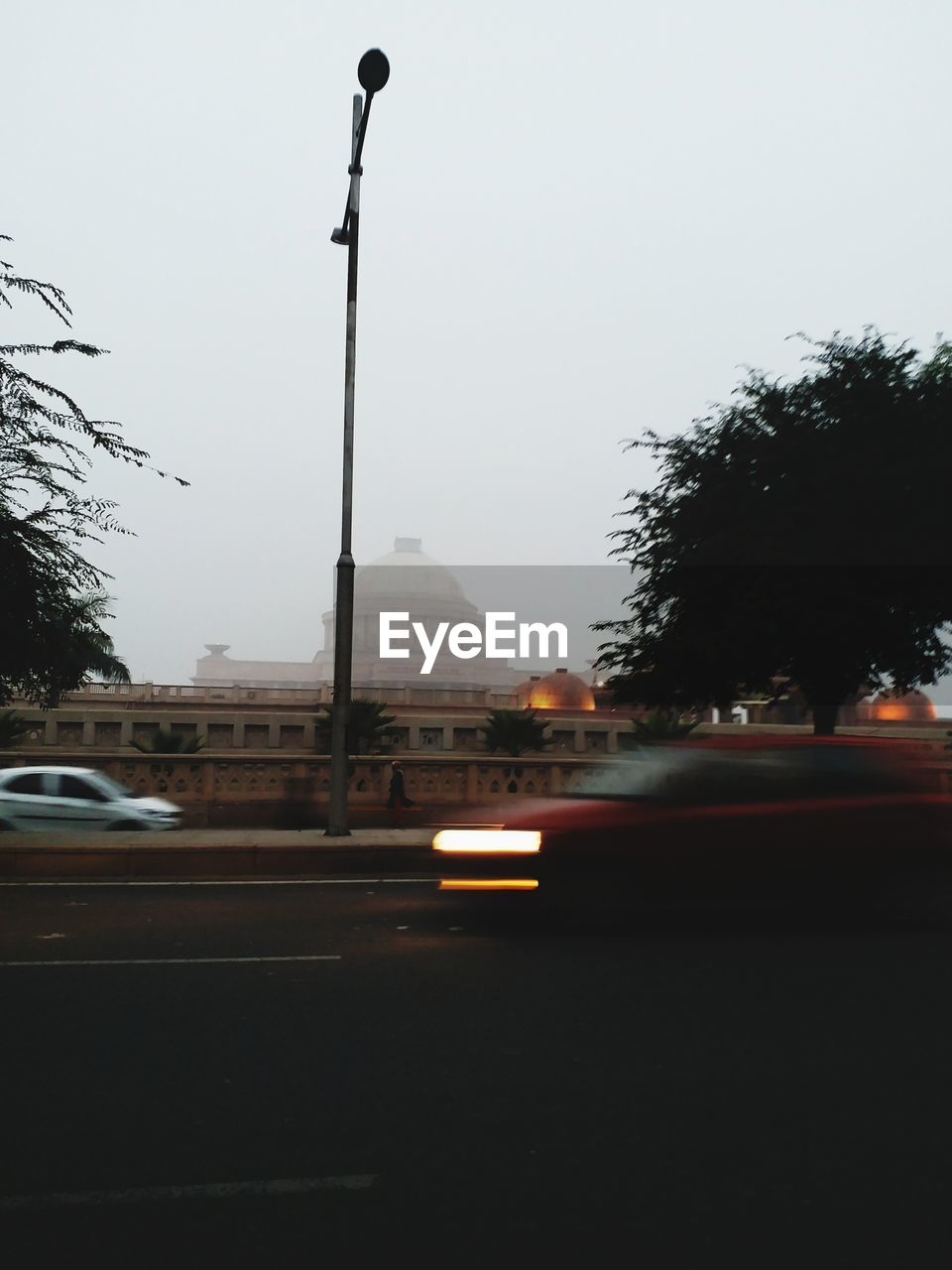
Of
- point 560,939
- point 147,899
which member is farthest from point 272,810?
point 560,939

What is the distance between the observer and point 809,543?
2125cm

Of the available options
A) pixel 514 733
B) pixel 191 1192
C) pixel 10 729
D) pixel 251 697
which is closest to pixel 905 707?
pixel 251 697

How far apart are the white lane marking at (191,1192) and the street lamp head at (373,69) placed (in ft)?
42.5

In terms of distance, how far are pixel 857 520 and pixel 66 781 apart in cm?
1425

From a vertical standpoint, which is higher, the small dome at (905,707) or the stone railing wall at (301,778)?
the small dome at (905,707)

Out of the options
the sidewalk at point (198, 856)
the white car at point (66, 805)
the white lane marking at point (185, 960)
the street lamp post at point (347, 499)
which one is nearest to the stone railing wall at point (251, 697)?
the white car at point (66, 805)

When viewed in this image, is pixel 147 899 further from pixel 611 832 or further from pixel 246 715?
pixel 246 715

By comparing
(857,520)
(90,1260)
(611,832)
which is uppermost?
(857,520)

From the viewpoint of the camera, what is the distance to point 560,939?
8.12 m

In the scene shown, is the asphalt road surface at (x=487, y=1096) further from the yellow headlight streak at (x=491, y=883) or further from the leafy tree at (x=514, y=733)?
the leafy tree at (x=514, y=733)

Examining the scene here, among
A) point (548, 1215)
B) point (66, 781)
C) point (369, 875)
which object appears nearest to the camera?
point (548, 1215)

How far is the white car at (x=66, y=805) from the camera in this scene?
688 inches

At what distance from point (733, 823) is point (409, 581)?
10113 centimetres

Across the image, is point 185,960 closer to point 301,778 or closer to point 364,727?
point 301,778
